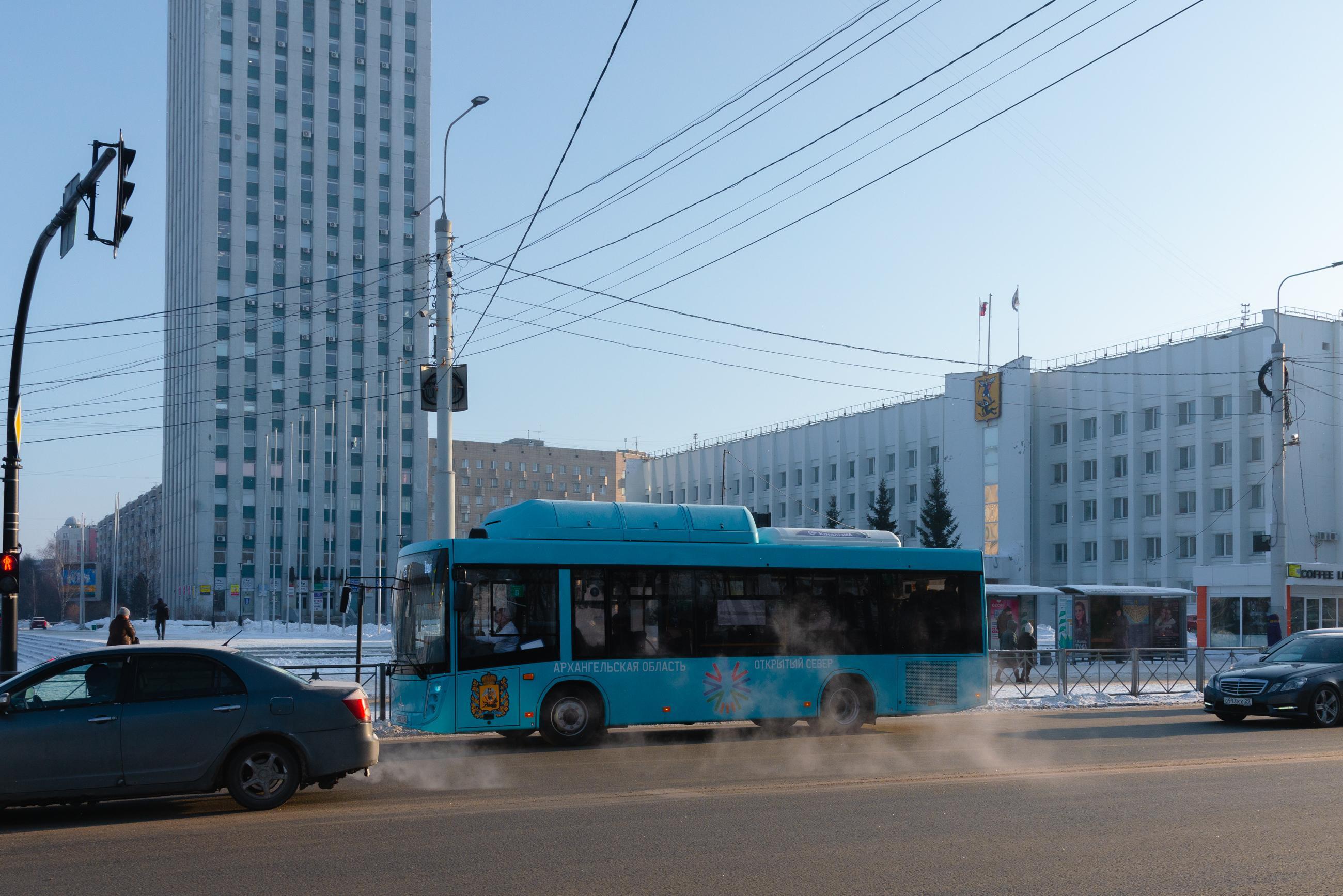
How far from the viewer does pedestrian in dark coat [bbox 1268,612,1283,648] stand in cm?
2758

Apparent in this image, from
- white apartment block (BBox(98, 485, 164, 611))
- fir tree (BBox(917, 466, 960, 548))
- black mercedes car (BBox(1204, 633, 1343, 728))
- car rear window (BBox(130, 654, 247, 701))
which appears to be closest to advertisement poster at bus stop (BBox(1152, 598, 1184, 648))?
black mercedes car (BBox(1204, 633, 1343, 728))

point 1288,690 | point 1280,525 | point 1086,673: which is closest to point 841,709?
point 1288,690

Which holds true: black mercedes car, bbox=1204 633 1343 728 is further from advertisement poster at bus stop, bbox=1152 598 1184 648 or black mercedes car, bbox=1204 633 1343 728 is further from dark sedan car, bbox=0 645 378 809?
advertisement poster at bus stop, bbox=1152 598 1184 648

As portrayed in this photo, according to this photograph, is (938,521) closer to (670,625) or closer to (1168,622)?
(1168,622)

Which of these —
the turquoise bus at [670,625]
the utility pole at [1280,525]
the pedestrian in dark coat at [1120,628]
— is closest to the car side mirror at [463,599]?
the turquoise bus at [670,625]

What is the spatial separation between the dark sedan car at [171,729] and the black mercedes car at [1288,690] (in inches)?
534

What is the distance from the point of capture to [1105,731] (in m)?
17.6

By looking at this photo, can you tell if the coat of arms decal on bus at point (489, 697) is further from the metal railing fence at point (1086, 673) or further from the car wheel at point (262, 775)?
the metal railing fence at point (1086, 673)

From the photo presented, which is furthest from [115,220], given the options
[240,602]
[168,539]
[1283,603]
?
[168,539]

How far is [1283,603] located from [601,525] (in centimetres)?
2179

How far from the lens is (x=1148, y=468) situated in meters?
67.4

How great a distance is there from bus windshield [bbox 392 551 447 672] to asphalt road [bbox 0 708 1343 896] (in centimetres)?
121

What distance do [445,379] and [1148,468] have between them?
5458cm

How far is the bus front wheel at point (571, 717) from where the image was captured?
611 inches
